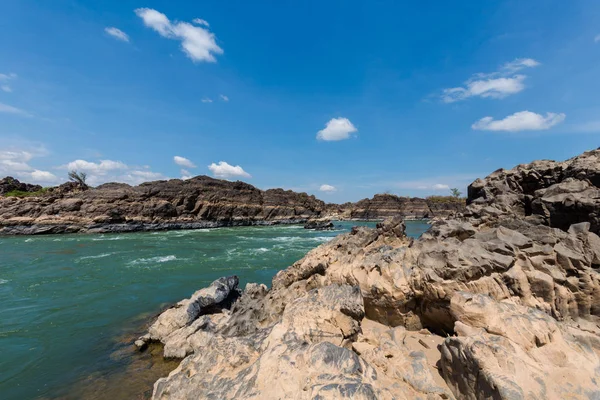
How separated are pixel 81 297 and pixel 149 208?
1828 inches

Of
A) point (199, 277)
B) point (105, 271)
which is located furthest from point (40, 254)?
point (199, 277)

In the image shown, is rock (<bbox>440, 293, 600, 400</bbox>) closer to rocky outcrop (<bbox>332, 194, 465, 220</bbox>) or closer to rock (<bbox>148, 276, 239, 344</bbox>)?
rock (<bbox>148, 276, 239, 344</bbox>)

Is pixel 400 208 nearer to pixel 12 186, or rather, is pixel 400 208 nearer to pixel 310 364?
pixel 310 364

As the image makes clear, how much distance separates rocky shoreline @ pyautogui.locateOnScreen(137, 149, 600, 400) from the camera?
12.1 feet

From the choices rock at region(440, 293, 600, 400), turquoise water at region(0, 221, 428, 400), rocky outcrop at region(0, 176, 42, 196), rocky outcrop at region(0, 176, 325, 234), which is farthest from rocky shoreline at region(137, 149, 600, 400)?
rocky outcrop at region(0, 176, 42, 196)

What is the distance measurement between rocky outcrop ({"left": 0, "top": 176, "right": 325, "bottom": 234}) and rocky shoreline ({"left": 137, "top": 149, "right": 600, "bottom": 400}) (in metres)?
51.2

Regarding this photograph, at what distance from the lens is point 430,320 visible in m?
5.95

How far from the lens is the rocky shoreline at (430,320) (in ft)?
12.1

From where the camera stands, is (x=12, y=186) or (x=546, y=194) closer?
(x=546, y=194)

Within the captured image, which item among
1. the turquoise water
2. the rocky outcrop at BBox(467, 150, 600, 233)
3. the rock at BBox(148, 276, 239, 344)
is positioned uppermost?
the rocky outcrop at BBox(467, 150, 600, 233)

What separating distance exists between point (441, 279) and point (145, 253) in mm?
28925

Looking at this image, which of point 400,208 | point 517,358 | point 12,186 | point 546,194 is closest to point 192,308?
point 517,358

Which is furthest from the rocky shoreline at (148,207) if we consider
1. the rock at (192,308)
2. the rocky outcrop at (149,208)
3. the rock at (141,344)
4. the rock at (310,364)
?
the rock at (141,344)

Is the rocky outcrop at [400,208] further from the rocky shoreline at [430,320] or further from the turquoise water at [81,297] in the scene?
the rocky shoreline at [430,320]
